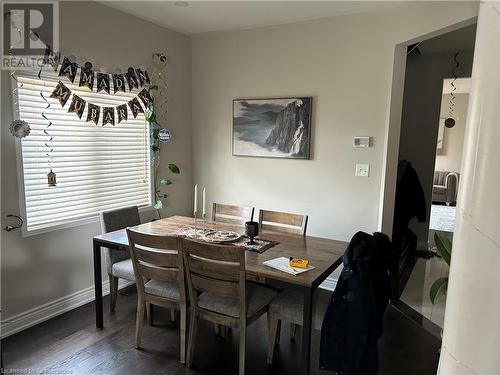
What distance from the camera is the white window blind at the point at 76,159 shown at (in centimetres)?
272

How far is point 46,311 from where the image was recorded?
292cm

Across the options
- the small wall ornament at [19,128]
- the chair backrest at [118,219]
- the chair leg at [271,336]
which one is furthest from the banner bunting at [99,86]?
the chair leg at [271,336]

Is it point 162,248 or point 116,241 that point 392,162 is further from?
point 116,241

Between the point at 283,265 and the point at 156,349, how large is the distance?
1.17 metres

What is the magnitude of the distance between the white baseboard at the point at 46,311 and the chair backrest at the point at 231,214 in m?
1.26

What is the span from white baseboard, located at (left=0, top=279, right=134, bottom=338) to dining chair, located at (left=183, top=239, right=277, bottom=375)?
1359 millimetres

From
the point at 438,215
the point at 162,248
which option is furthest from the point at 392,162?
the point at 438,215

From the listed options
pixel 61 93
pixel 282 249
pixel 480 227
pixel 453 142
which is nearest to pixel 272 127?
pixel 282 249

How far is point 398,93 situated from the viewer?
10.5 ft

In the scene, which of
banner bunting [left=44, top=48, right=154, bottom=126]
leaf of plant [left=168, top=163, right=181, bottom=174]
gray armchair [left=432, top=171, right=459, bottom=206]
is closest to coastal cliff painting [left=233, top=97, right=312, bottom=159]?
leaf of plant [left=168, top=163, right=181, bottom=174]

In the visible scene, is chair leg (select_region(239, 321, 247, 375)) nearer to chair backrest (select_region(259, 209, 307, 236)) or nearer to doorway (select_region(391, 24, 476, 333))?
chair backrest (select_region(259, 209, 307, 236))

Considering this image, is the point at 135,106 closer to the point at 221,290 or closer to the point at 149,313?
the point at 149,313

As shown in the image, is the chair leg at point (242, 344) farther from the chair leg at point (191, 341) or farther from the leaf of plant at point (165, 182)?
the leaf of plant at point (165, 182)

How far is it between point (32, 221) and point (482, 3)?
3029 millimetres
